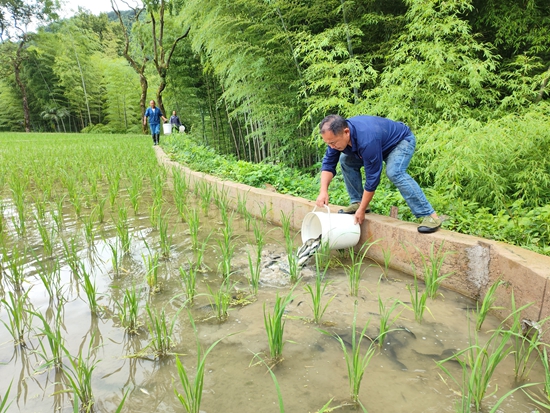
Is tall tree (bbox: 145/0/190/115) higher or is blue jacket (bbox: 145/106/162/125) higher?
tall tree (bbox: 145/0/190/115)

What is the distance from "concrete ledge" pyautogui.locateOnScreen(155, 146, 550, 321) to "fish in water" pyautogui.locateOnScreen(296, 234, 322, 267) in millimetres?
443

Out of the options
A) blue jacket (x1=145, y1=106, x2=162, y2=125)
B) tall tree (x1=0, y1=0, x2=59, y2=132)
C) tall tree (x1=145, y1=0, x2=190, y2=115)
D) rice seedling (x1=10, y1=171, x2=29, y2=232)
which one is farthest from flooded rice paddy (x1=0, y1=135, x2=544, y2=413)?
tall tree (x1=0, y1=0, x2=59, y2=132)

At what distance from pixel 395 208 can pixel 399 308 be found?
3.29 feet

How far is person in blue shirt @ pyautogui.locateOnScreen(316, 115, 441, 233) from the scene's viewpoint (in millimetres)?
2381

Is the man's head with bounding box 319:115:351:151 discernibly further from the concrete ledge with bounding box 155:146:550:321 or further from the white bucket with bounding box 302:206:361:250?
the concrete ledge with bounding box 155:146:550:321

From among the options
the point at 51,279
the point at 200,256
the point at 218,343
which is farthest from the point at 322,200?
the point at 51,279

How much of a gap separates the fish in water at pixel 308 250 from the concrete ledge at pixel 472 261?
44 cm

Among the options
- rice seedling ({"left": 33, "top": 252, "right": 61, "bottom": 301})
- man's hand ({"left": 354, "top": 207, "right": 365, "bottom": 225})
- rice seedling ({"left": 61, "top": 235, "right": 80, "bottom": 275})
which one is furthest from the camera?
man's hand ({"left": 354, "top": 207, "right": 365, "bottom": 225})

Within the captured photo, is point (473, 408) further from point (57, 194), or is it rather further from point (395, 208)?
point (57, 194)

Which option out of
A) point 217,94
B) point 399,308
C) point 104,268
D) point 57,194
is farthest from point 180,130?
point 399,308

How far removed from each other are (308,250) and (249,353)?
1.12 metres

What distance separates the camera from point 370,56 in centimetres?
480

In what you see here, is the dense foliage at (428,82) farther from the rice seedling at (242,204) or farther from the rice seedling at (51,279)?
the rice seedling at (51,279)

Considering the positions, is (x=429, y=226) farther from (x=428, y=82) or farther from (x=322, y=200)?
(x=428, y=82)
